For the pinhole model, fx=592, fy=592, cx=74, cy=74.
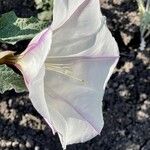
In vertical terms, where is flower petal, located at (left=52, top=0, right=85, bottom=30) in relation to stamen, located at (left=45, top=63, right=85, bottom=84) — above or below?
above

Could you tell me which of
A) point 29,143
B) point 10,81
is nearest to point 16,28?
point 10,81

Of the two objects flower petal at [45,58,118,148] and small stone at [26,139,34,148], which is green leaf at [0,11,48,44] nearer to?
flower petal at [45,58,118,148]

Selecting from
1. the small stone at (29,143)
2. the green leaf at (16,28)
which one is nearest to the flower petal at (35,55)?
the green leaf at (16,28)

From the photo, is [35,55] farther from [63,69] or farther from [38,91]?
[63,69]

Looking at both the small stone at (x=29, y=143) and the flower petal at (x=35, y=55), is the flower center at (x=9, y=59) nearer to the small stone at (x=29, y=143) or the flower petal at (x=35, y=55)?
the flower petal at (x=35, y=55)

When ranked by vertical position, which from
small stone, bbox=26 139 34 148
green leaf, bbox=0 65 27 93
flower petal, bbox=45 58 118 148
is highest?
green leaf, bbox=0 65 27 93

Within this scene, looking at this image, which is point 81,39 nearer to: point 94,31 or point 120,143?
point 94,31

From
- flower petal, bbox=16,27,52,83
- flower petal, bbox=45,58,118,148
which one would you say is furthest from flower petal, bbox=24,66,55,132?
flower petal, bbox=45,58,118,148
